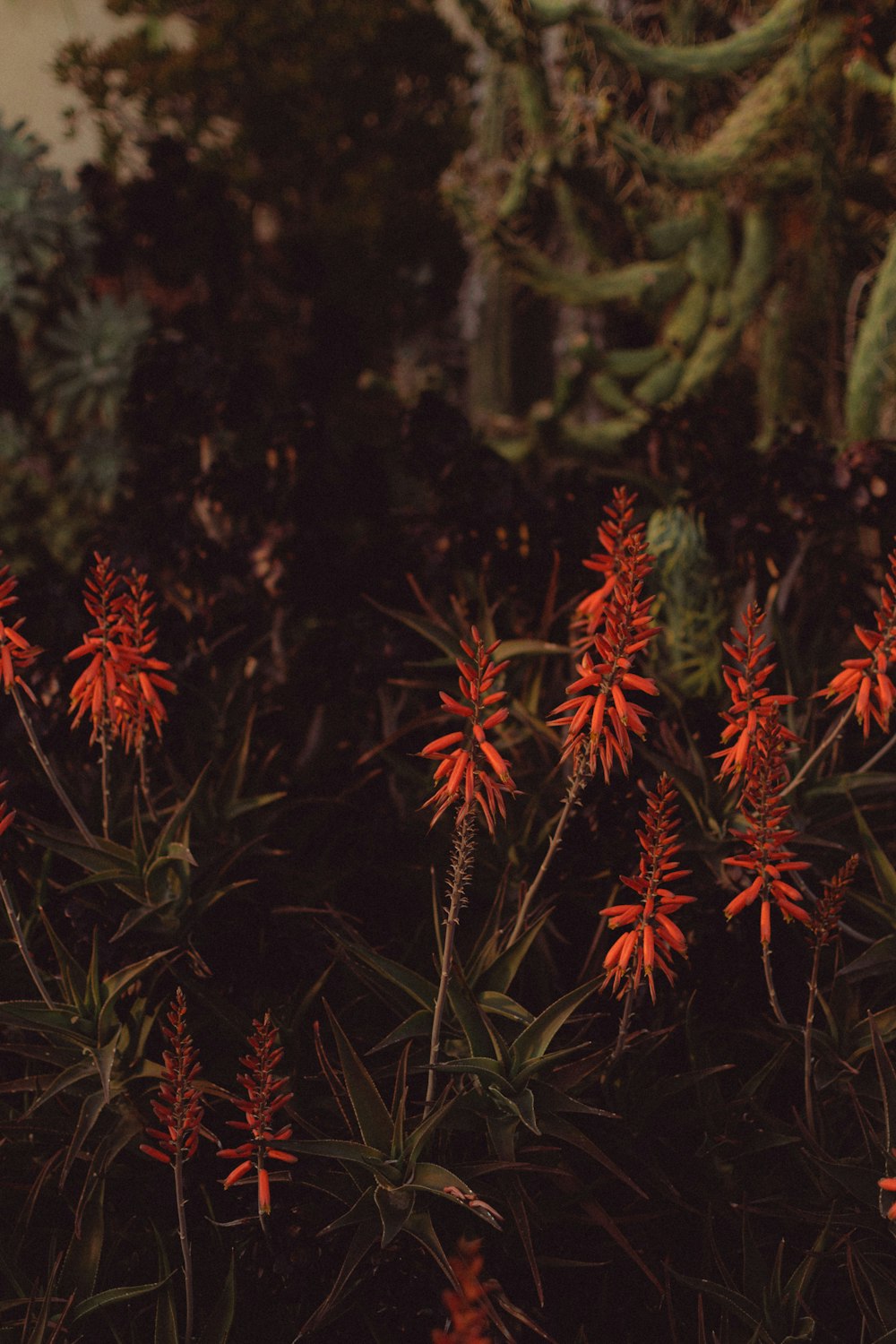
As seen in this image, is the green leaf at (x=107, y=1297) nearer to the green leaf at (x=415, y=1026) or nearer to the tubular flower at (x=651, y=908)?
the green leaf at (x=415, y=1026)

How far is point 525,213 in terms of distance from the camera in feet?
18.0

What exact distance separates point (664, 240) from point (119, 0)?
325 cm

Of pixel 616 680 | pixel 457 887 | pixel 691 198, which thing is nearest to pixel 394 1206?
pixel 457 887

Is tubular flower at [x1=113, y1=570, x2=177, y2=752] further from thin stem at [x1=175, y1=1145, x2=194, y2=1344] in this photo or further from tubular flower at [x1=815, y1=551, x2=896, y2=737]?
tubular flower at [x1=815, y1=551, x2=896, y2=737]

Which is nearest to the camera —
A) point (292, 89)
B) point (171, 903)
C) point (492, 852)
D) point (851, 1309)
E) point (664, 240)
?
point (851, 1309)

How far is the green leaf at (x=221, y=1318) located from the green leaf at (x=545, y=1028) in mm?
492

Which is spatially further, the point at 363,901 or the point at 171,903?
the point at 363,901

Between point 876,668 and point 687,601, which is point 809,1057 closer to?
point 876,668

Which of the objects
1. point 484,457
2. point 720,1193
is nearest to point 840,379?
point 484,457

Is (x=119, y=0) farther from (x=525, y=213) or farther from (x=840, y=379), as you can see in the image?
(x=840, y=379)

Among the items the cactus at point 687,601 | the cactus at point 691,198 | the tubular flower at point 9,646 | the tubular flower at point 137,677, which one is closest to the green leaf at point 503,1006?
the tubular flower at point 137,677

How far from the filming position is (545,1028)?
164cm

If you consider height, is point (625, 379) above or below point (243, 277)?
below

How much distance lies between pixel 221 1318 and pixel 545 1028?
61cm
